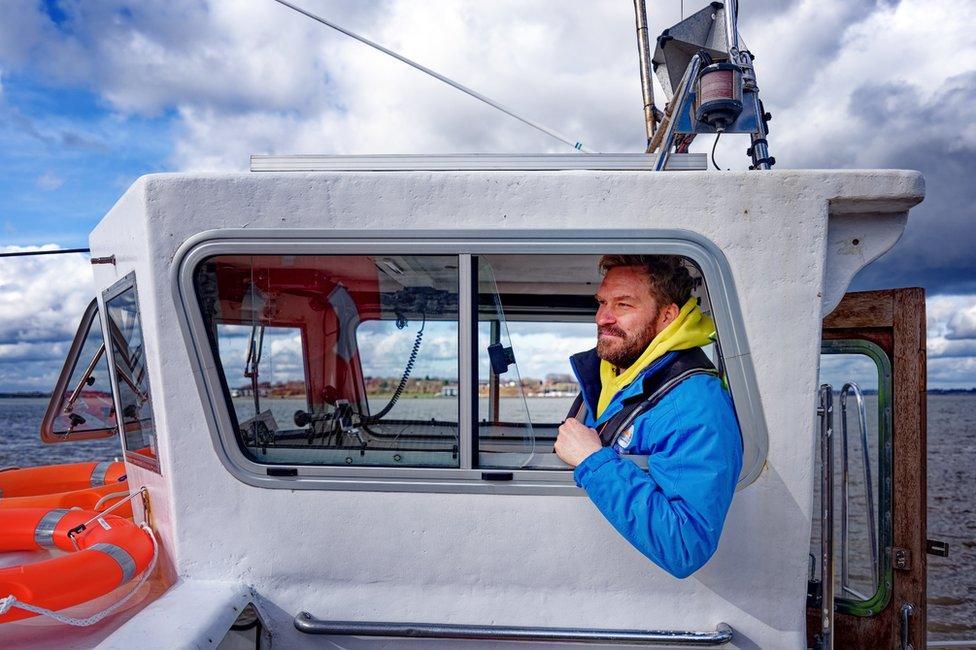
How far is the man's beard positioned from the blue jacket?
25 cm

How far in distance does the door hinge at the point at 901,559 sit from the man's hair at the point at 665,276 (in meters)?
1.39

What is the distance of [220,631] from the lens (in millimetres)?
1942

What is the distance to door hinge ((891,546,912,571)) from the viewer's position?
256 centimetres

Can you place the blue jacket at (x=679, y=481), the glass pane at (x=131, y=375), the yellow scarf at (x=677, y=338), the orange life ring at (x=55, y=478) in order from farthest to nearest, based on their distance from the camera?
the orange life ring at (x=55, y=478)
the glass pane at (x=131, y=375)
the yellow scarf at (x=677, y=338)
the blue jacket at (x=679, y=481)

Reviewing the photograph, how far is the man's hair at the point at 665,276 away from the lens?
7.10 feet

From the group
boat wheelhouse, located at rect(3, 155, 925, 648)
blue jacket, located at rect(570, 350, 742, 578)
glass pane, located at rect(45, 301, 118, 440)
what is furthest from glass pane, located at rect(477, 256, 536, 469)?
glass pane, located at rect(45, 301, 118, 440)

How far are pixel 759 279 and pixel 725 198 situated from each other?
275 millimetres

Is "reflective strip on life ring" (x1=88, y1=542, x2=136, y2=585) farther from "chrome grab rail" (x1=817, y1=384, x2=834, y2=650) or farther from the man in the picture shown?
"chrome grab rail" (x1=817, y1=384, x2=834, y2=650)

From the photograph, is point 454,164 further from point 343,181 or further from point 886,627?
Result: point 886,627

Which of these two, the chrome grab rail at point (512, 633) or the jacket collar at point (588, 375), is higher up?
the jacket collar at point (588, 375)

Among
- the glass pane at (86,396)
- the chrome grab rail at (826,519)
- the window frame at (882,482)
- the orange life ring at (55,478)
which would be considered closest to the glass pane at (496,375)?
the chrome grab rail at (826,519)

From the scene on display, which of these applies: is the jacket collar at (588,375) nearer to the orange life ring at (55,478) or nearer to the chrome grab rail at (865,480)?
the chrome grab rail at (865,480)

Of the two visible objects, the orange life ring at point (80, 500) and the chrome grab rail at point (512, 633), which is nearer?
the chrome grab rail at point (512, 633)

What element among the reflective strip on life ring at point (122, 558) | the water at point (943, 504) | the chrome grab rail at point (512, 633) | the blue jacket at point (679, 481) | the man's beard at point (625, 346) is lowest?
the water at point (943, 504)
